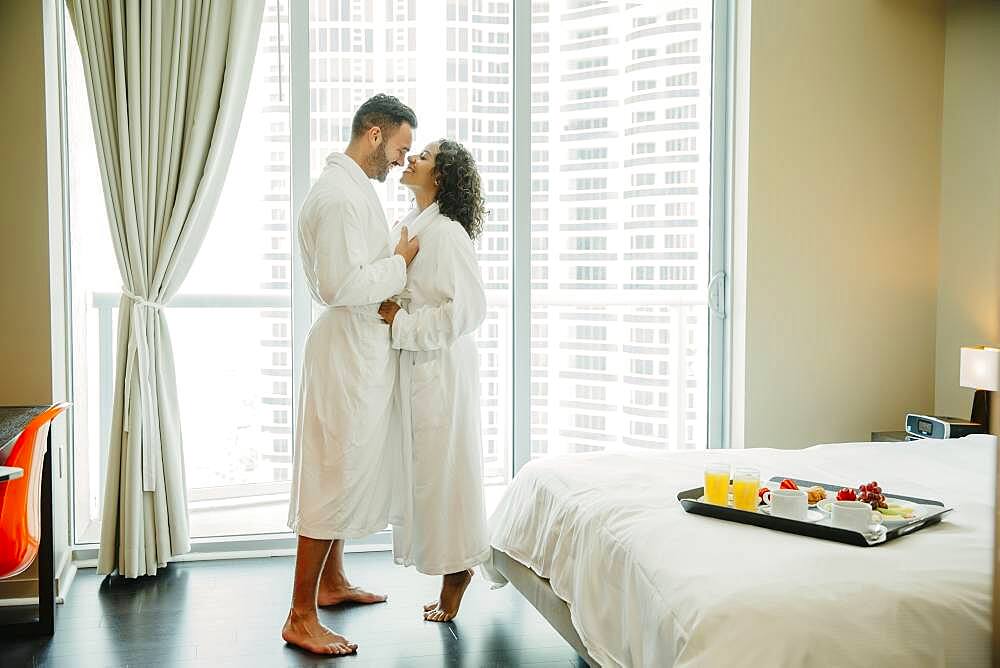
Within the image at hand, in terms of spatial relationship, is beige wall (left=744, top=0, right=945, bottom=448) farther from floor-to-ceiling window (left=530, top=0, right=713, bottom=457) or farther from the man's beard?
the man's beard

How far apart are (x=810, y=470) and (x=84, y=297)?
302 centimetres

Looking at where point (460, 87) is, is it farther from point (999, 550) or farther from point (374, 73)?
point (999, 550)

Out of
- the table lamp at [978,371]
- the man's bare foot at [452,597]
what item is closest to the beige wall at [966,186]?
the table lamp at [978,371]

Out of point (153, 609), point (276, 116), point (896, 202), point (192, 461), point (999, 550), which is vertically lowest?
point (153, 609)

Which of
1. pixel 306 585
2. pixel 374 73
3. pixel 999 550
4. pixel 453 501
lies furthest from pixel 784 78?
pixel 999 550

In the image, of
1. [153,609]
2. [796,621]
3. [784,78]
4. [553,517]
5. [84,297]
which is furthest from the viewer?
[784,78]

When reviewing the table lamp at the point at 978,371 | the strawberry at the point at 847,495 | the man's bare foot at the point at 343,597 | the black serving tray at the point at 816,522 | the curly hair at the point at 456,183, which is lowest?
the man's bare foot at the point at 343,597

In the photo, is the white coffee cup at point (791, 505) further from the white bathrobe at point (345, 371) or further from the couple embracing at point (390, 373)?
the white bathrobe at point (345, 371)

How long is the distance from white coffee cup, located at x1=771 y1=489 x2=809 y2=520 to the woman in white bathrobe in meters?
1.22

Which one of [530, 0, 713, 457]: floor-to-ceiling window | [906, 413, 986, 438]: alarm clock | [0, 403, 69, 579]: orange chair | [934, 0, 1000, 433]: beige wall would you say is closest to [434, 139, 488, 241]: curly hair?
[530, 0, 713, 457]: floor-to-ceiling window

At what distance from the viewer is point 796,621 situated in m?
1.72

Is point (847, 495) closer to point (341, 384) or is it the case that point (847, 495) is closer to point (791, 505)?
point (791, 505)

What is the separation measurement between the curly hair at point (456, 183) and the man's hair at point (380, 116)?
0.59 feet

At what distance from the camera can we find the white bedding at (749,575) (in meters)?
1.72
